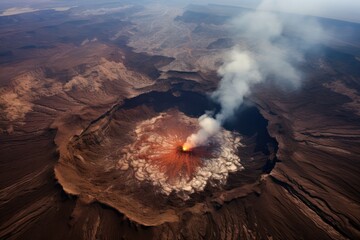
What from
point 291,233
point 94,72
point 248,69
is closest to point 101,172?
point 291,233

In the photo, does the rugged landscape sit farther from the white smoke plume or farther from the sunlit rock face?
the white smoke plume

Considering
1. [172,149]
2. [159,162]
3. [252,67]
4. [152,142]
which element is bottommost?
[152,142]

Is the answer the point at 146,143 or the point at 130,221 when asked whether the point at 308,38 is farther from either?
the point at 130,221

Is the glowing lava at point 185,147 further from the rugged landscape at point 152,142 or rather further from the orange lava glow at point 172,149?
the rugged landscape at point 152,142

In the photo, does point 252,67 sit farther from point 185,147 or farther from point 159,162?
point 159,162

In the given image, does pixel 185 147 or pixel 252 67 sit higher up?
pixel 252 67

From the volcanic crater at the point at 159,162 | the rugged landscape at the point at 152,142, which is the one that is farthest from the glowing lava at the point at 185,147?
the rugged landscape at the point at 152,142

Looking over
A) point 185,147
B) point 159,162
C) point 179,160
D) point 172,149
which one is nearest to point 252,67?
point 185,147
